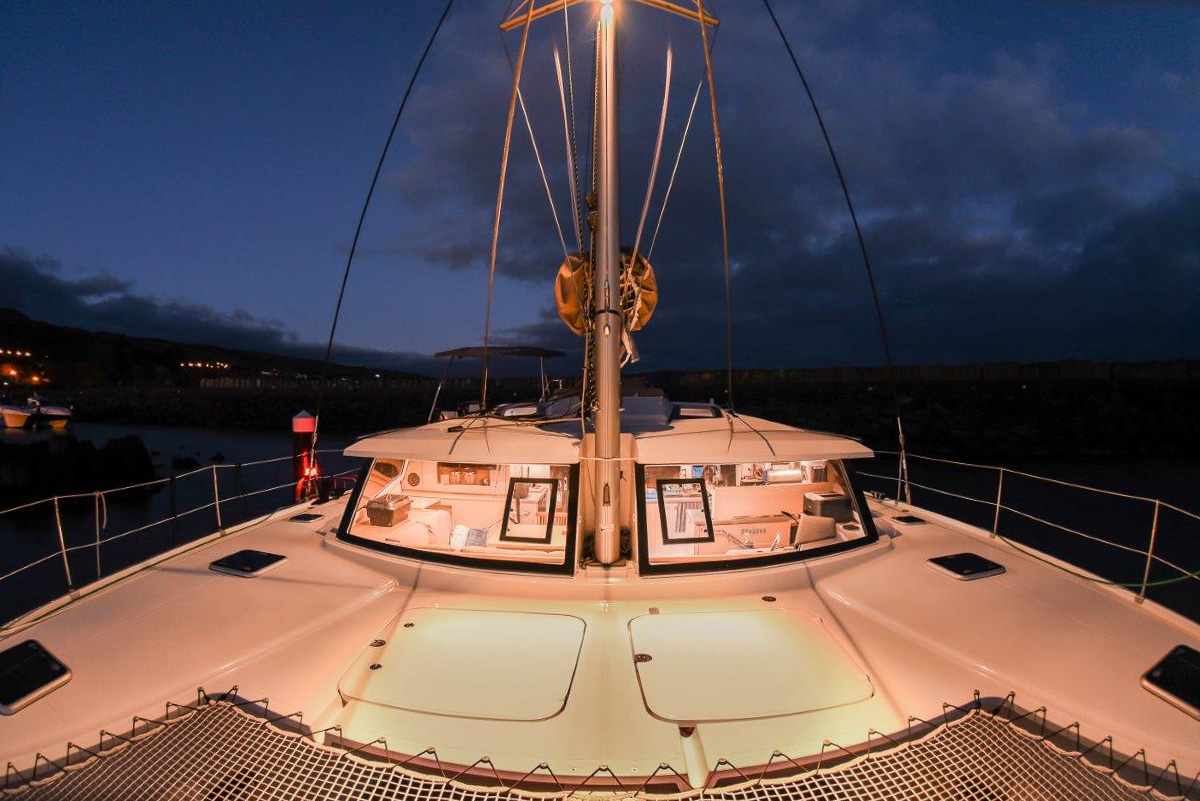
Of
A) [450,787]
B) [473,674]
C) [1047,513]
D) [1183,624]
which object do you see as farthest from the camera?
[1047,513]

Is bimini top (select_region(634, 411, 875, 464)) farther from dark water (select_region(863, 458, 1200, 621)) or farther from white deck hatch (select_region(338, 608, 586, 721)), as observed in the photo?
dark water (select_region(863, 458, 1200, 621))

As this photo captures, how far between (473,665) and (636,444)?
165 centimetres

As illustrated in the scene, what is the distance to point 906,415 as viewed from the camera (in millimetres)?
29109

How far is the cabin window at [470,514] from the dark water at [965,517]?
2425mm

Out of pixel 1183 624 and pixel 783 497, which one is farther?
pixel 783 497

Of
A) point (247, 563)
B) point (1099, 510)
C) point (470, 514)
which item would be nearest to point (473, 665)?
point (247, 563)

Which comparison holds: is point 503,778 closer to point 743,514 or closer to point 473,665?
point 473,665

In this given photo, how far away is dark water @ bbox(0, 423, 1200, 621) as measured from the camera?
1057 centimetres

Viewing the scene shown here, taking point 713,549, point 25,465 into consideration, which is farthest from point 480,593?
point 25,465

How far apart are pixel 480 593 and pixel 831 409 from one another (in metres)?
30.7

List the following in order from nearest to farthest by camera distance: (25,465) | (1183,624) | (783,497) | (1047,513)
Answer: (1183,624) < (783,497) < (1047,513) < (25,465)

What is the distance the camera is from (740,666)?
7.48 ft

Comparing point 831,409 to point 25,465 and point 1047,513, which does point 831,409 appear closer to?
point 1047,513

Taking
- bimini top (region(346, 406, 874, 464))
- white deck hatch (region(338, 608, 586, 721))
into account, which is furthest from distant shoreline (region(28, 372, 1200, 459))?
white deck hatch (region(338, 608, 586, 721))
